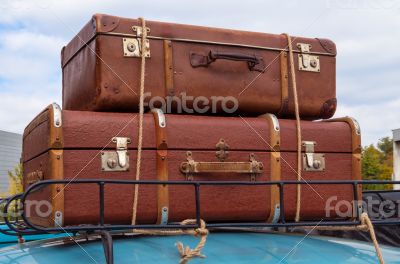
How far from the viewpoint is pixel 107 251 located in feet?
5.82

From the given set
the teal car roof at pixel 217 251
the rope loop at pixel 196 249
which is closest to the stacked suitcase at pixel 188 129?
the teal car roof at pixel 217 251

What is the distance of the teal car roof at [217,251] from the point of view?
1987mm

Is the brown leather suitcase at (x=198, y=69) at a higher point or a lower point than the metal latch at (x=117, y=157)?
higher

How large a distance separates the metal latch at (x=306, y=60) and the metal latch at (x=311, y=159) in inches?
18.5

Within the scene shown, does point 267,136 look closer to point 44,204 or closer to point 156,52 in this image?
point 156,52

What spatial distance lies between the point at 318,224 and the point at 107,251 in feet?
2.75

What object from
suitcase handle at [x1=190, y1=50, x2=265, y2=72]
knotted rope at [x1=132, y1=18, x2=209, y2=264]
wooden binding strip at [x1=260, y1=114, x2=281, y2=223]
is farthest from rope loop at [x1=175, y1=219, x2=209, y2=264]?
suitcase handle at [x1=190, y1=50, x2=265, y2=72]

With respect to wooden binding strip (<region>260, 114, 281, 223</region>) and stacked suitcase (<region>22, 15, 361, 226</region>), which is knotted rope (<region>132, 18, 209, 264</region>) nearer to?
stacked suitcase (<region>22, 15, 361, 226</region>)

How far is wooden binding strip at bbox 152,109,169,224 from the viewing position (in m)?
2.36

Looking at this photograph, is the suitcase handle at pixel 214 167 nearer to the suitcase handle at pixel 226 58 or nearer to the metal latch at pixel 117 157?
the metal latch at pixel 117 157

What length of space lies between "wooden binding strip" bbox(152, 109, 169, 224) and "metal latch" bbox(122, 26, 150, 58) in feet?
1.11

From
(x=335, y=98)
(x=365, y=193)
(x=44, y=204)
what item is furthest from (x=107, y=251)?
(x=365, y=193)

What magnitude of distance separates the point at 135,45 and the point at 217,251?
1055 mm

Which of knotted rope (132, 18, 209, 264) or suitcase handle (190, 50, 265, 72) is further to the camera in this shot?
suitcase handle (190, 50, 265, 72)
